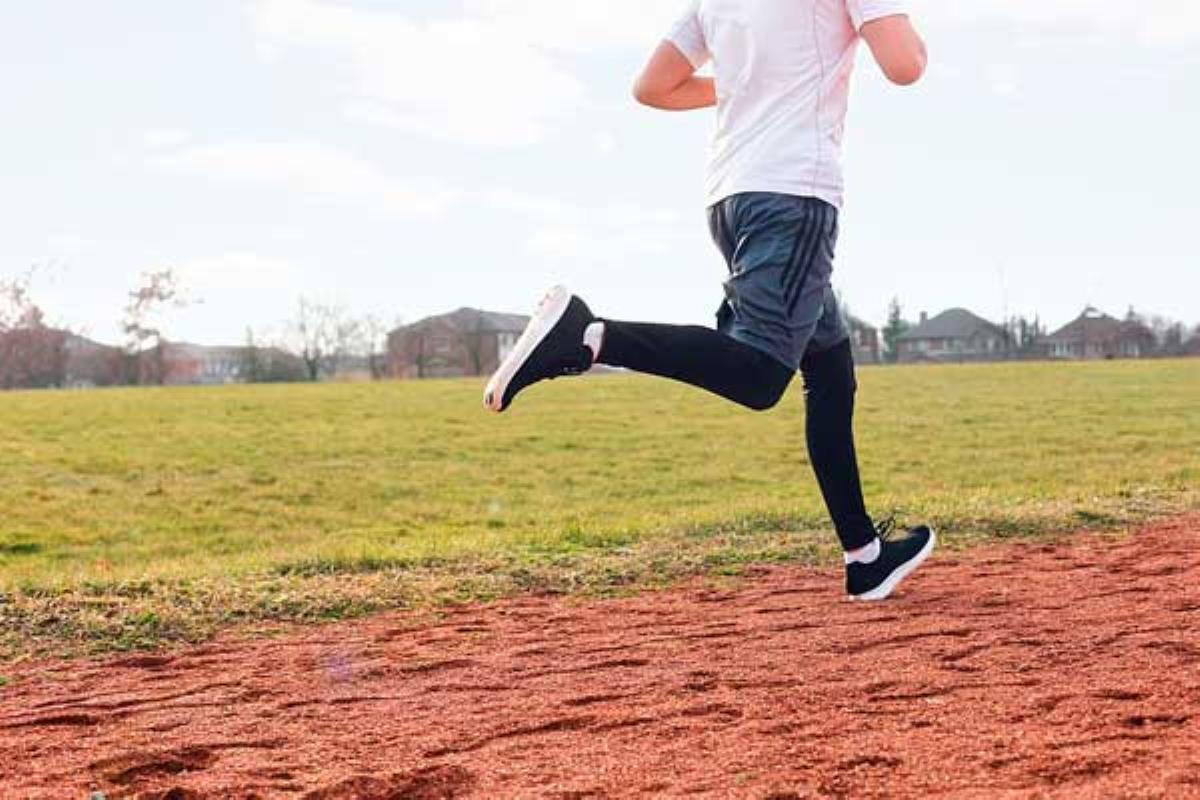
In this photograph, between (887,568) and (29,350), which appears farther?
(29,350)

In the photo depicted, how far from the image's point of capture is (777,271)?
13.4 ft

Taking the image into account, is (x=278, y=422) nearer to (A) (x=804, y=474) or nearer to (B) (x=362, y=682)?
(A) (x=804, y=474)

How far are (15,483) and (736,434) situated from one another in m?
12.8

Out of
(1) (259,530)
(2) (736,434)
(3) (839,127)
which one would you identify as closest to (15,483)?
(1) (259,530)

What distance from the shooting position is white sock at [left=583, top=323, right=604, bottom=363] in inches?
150

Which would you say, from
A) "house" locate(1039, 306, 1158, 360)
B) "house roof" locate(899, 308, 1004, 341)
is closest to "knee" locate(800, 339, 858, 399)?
"house" locate(1039, 306, 1158, 360)

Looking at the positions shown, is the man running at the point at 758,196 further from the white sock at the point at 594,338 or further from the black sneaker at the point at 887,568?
the black sneaker at the point at 887,568

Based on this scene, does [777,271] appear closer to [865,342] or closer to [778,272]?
[778,272]

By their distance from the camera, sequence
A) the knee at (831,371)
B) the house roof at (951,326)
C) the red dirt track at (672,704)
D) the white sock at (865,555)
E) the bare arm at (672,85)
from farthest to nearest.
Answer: the house roof at (951,326) < the white sock at (865,555) < the knee at (831,371) < the bare arm at (672,85) < the red dirt track at (672,704)

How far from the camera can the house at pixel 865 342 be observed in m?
77.1

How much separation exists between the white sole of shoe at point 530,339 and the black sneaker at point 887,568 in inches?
78.5

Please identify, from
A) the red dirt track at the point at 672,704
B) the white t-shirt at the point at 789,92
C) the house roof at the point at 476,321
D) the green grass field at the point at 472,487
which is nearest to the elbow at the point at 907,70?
the white t-shirt at the point at 789,92

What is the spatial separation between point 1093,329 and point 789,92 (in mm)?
101665

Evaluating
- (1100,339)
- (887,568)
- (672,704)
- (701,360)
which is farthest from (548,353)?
(1100,339)
